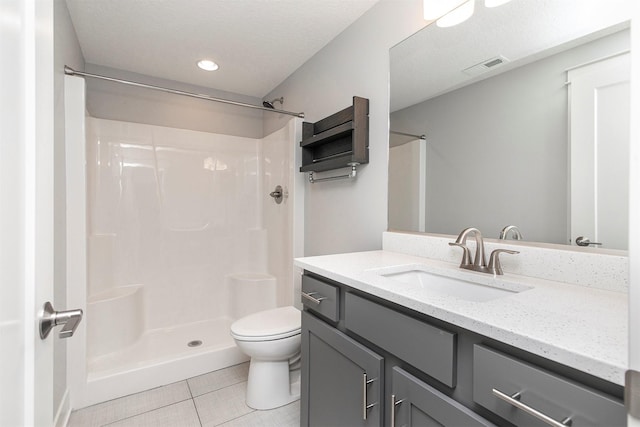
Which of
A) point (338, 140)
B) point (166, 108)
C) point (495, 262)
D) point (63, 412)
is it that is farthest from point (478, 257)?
point (166, 108)

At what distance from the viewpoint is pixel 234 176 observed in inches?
116

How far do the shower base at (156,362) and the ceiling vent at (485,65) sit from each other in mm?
2203

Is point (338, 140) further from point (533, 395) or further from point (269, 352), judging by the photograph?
point (533, 395)

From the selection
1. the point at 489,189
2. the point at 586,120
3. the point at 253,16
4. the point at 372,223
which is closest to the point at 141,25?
the point at 253,16

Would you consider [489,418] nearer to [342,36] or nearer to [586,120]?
[586,120]

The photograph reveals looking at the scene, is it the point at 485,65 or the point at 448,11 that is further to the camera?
the point at 448,11

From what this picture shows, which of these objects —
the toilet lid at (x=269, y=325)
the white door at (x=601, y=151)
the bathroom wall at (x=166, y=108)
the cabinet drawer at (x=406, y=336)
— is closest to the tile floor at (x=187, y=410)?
the toilet lid at (x=269, y=325)

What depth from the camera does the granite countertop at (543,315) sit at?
512mm

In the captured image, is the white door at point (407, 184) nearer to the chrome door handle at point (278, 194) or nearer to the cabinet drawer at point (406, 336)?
the cabinet drawer at point (406, 336)

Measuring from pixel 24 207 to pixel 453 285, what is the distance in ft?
4.04

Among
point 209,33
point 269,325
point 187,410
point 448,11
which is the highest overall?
point 209,33

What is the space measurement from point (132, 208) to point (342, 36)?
6.91ft

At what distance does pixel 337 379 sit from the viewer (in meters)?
1.10

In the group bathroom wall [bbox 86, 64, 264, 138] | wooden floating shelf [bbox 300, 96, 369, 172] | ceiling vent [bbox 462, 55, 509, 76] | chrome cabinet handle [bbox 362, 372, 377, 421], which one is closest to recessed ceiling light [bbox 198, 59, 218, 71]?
bathroom wall [bbox 86, 64, 264, 138]
